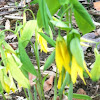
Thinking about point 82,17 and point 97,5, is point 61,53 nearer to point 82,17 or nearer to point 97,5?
point 82,17

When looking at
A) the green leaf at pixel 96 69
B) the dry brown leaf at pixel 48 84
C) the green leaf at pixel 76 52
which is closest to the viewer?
the green leaf at pixel 76 52

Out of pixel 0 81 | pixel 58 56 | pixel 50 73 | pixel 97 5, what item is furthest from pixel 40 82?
pixel 97 5

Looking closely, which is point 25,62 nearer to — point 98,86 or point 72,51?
point 72,51

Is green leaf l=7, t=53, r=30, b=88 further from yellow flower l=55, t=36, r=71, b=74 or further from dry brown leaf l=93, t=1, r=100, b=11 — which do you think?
dry brown leaf l=93, t=1, r=100, b=11

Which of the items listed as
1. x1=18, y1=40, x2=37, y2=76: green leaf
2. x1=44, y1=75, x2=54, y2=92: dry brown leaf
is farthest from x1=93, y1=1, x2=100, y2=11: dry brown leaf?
x1=18, y1=40, x2=37, y2=76: green leaf

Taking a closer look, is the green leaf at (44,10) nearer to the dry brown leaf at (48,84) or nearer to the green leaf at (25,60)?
the green leaf at (25,60)

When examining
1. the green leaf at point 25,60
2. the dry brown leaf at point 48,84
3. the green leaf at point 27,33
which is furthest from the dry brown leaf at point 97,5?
the green leaf at point 25,60

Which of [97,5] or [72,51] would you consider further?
[97,5]

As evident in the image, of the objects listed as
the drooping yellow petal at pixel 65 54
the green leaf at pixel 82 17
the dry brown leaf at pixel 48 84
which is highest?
the green leaf at pixel 82 17

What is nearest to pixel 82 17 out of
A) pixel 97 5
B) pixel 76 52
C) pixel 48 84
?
pixel 76 52
